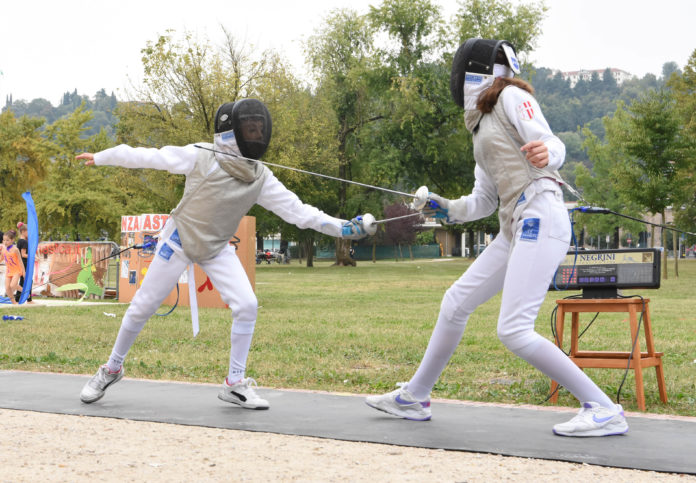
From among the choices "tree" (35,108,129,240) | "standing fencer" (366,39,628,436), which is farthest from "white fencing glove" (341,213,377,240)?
"tree" (35,108,129,240)

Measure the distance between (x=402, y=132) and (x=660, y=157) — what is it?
53.6 ft

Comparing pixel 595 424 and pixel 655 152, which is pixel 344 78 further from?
pixel 595 424

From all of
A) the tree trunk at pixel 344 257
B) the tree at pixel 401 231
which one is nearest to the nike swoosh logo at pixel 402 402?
the tree trunk at pixel 344 257

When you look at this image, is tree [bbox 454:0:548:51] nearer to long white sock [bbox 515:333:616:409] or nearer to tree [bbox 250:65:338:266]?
tree [bbox 250:65:338:266]

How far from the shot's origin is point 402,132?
4119cm

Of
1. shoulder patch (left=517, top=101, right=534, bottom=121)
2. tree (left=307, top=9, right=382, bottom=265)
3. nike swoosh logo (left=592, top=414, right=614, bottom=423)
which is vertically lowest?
nike swoosh logo (left=592, top=414, right=614, bottom=423)

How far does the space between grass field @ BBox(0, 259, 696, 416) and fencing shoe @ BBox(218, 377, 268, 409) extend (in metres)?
1.22

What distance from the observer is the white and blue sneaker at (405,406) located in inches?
185

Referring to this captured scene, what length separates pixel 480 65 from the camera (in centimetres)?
432

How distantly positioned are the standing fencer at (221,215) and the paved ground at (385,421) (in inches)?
11.4

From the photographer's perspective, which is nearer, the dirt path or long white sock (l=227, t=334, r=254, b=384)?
the dirt path

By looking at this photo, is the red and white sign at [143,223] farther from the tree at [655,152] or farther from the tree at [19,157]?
the tree at [19,157]

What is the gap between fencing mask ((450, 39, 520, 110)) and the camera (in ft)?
14.1

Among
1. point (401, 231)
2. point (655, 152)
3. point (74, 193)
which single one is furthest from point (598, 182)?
point (74, 193)
